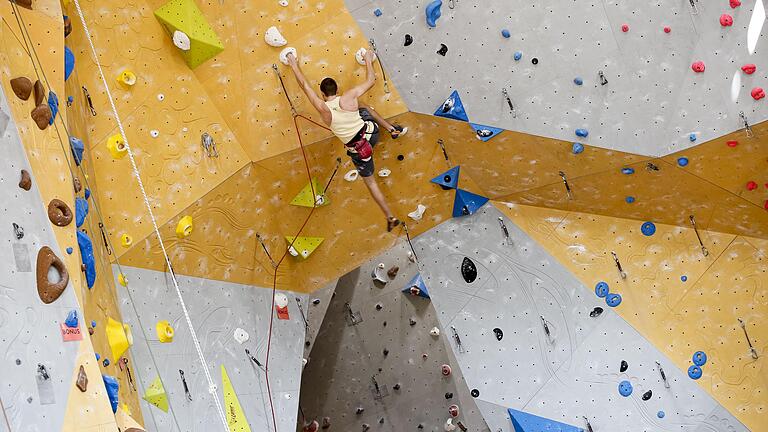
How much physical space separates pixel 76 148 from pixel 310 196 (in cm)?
247

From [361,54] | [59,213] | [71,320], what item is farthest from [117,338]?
[361,54]

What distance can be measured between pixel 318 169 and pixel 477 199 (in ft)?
4.60

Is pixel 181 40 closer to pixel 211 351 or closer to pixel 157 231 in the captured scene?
pixel 157 231

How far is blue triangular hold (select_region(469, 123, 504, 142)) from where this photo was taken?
9523 mm

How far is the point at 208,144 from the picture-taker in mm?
9203

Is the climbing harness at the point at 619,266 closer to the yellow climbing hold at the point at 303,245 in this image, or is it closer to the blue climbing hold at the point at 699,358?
the blue climbing hold at the point at 699,358

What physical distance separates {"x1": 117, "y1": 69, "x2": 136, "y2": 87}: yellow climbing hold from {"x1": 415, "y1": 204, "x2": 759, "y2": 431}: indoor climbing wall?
3.00 meters

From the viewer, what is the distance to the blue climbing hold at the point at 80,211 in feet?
25.5

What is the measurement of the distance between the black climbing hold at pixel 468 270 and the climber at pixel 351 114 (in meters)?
1.35

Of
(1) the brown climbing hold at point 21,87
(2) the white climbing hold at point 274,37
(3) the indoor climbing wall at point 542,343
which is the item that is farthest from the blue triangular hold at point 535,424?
(1) the brown climbing hold at point 21,87

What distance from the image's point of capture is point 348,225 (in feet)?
33.3

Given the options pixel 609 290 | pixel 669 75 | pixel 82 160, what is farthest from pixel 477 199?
pixel 82 160

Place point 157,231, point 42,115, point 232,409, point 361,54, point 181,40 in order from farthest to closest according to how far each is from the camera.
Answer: point 361,54
point 181,40
point 232,409
point 157,231
point 42,115

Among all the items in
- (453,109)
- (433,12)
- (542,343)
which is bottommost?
(542,343)
